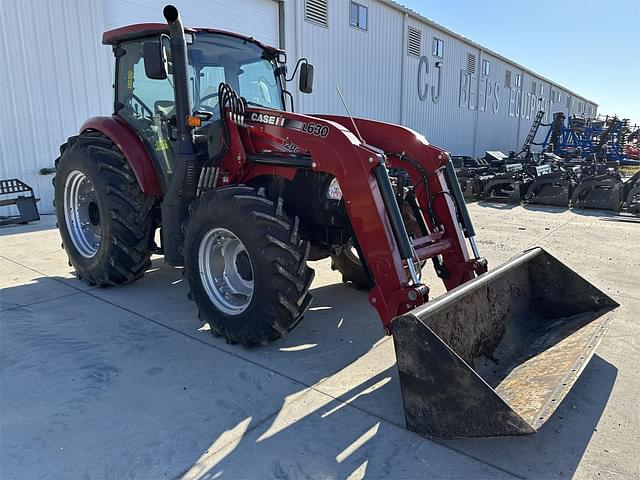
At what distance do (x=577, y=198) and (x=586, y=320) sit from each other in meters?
9.13

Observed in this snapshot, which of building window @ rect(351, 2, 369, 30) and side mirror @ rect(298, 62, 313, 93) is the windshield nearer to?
side mirror @ rect(298, 62, 313, 93)

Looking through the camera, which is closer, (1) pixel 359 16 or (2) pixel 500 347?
(2) pixel 500 347

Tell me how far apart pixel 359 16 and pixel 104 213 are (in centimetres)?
1203

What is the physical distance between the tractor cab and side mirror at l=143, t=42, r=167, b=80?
348 mm

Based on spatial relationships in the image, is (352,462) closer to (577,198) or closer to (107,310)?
(107,310)

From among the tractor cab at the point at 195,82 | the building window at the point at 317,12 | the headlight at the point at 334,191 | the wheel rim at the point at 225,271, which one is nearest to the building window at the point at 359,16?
the building window at the point at 317,12

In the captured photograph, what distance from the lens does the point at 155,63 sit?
352cm

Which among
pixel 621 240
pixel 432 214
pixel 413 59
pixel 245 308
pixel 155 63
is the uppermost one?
pixel 413 59

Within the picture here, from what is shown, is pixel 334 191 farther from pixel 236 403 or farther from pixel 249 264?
pixel 236 403

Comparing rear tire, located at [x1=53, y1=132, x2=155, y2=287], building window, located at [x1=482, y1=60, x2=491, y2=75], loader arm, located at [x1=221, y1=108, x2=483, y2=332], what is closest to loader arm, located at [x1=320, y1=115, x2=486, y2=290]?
loader arm, located at [x1=221, y1=108, x2=483, y2=332]

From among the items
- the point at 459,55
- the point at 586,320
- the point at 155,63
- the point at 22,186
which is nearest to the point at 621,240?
the point at 586,320

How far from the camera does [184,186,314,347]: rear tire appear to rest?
3.11 metres

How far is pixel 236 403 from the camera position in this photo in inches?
108

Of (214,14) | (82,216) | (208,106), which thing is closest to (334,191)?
(208,106)
